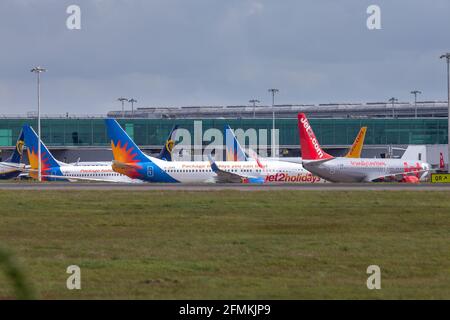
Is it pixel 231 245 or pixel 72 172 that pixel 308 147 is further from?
pixel 231 245

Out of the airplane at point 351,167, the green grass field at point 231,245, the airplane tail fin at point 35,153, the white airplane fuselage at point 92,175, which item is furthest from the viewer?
the airplane tail fin at point 35,153

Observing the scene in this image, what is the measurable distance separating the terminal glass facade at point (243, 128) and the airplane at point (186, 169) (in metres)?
65.3

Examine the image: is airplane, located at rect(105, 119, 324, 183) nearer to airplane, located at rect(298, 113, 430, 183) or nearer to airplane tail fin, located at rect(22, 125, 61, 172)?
airplane, located at rect(298, 113, 430, 183)

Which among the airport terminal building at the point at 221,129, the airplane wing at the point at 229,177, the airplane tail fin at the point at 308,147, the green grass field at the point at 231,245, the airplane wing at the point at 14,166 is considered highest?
the airport terminal building at the point at 221,129

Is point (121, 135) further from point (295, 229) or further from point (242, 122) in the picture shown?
point (242, 122)

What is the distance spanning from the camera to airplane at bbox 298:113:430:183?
264ft

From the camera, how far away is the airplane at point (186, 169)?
84.5 m

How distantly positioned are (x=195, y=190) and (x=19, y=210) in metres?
15.3

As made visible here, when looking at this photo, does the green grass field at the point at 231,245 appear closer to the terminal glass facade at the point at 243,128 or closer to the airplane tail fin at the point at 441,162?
the airplane tail fin at the point at 441,162

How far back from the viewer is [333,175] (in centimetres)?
8069

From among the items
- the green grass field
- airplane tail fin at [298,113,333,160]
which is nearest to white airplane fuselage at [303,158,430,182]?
airplane tail fin at [298,113,333,160]

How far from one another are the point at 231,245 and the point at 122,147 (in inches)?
2286

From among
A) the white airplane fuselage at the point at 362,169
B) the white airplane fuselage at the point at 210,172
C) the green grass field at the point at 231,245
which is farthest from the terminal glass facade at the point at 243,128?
the green grass field at the point at 231,245
